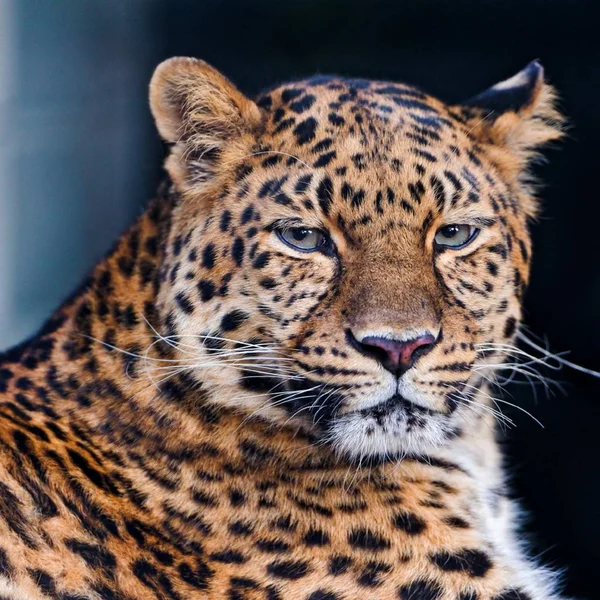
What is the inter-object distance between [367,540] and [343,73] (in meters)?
2.81

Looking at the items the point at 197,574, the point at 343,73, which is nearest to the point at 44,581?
the point at 197,574

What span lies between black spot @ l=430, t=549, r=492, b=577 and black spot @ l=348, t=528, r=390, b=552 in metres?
0.15

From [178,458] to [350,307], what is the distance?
700mm

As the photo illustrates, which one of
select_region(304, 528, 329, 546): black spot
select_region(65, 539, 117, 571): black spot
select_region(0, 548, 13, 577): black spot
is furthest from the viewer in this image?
select_region(304, 528, 329, 546): black spot

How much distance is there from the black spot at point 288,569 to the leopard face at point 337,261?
1.15 ft

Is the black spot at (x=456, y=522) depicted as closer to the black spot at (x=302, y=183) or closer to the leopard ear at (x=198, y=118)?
the black spot at (x=302, y=183)

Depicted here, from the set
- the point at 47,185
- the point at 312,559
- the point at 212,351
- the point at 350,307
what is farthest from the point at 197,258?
the point at 47,185

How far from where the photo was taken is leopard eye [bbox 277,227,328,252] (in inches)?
123

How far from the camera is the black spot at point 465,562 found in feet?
9.82

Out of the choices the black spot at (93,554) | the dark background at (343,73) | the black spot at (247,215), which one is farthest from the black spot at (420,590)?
the dark background at (343,73)

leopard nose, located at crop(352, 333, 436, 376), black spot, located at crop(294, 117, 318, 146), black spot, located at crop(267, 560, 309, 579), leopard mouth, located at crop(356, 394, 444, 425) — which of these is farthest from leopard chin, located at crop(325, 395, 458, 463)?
black spot, located at crop(294, 117, 318, 146)

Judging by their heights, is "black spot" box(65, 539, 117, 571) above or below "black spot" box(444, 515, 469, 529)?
below

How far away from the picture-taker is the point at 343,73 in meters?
5.18

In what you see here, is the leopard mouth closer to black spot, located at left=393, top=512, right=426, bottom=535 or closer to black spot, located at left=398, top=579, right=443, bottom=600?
black spot, located at left=393, top=512, right=426, bottom=535
